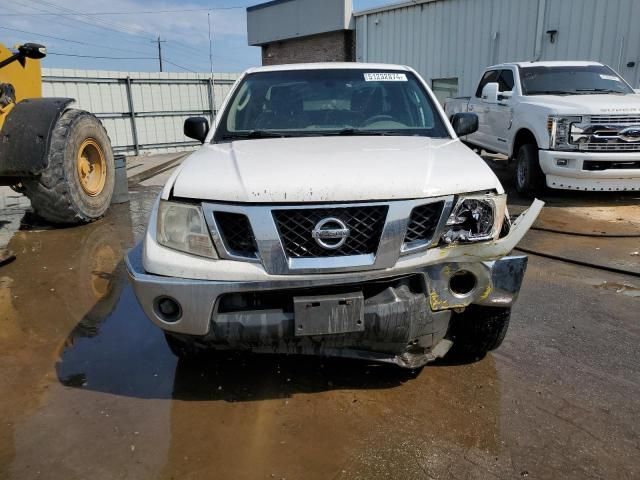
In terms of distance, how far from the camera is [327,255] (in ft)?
7.33

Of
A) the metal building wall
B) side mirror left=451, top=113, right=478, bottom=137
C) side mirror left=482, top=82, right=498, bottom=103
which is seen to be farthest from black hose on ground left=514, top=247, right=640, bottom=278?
the metal building wall

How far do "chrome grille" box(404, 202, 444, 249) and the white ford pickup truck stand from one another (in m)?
4.91

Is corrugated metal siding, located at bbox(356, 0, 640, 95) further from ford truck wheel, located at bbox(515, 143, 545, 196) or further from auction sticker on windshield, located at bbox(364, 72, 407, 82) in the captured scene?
auction sticker on windshield, located at bbox(364, 72, 407, 82)

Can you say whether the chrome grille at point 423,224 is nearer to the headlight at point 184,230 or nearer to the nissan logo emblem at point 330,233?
the nissan logo emblem at point 330,233

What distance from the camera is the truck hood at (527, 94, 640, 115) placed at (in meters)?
6.21

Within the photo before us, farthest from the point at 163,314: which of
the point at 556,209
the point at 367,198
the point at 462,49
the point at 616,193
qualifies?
the point at 462,49

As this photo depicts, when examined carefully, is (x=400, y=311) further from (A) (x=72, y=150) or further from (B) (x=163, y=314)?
(A) (x=72, y=150)

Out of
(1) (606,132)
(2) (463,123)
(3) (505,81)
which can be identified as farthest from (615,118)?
(2) (463,123)

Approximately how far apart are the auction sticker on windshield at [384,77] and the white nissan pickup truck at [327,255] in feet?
4.62

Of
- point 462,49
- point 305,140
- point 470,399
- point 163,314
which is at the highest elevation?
point 462,49

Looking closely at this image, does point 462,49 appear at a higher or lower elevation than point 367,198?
higher

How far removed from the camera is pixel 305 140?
307 centimetres

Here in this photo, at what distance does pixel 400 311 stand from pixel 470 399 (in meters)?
0.71

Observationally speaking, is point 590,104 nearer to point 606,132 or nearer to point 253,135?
point 606,132
